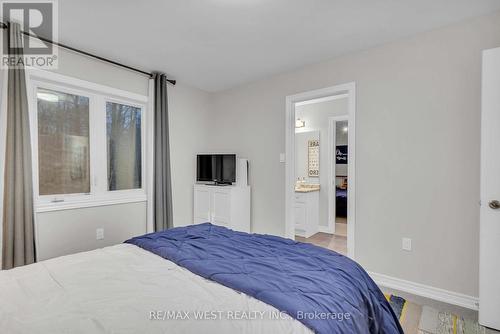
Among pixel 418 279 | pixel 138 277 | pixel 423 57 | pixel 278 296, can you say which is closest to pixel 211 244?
pixel 138 277

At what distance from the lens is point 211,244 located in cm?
185

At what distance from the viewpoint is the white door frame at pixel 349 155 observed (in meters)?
2.91

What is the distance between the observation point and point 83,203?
116 inches

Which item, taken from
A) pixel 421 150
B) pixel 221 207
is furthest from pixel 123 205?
pixel 421 150

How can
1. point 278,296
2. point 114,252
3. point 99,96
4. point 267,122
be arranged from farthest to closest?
point 267,122
point 99,96
point 114,252
point 278,296

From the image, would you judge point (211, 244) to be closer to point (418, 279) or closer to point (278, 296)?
point (278, 296)

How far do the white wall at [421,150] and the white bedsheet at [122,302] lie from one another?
209 cm

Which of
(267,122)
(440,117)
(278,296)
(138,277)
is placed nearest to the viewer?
(278,296)

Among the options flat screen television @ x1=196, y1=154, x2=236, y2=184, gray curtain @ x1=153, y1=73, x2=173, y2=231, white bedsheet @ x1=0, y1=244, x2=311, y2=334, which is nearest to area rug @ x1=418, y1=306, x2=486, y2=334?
white bedsheet @ x1=0, y1=244, x2=311, y2=334

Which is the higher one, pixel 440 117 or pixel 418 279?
pixel 440 117

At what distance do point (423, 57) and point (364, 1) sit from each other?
92cm

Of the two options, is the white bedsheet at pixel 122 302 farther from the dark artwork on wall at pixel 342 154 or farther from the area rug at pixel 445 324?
the dark artwork on wall at pixel 342 154

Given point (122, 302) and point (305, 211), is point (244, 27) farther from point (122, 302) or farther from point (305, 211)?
point (305, 211)

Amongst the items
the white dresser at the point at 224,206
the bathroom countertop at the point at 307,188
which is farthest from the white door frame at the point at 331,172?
the white dresser at the point at 224,206
